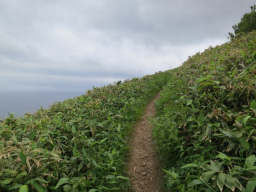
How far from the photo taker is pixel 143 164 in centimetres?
435

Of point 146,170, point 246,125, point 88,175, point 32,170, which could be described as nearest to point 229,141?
point 246,125

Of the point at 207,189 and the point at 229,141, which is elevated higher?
the point at 229,141

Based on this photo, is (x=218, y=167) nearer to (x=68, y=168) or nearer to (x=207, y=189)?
(x=207, y=189)

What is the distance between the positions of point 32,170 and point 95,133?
2619 millimetres

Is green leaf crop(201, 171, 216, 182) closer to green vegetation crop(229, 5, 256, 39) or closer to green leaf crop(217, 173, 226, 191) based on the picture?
green leaf crop(217, 173, 226, 191)

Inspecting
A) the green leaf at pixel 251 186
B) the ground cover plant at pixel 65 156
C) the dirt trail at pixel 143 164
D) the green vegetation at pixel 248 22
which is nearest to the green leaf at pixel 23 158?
the ground cover plant at pixel 65 156

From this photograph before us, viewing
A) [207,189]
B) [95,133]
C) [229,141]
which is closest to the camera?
[207,189]

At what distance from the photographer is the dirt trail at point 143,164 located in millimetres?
3627

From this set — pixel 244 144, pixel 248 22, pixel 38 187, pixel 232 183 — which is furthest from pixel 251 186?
pixel 248 22

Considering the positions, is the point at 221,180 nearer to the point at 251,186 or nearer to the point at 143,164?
the point at 251,186

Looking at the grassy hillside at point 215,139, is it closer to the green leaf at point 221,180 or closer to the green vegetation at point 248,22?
the green leaf at point 221,180

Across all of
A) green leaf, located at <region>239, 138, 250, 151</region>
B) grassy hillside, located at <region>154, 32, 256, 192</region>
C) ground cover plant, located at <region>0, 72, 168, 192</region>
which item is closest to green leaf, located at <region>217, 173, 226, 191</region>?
grassy hillside, located at <region>154, 32, 256, 192</region>

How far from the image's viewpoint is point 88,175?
304 cm

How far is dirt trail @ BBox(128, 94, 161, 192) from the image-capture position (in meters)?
3.63
